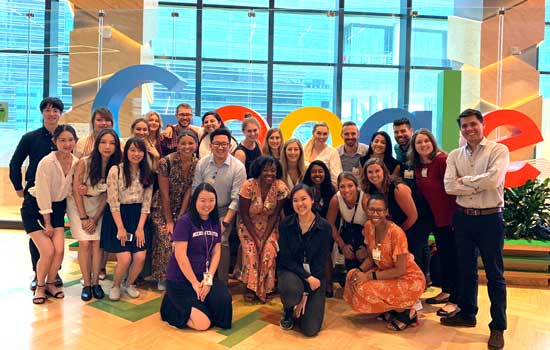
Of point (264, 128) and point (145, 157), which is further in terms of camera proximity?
point (264, 128)

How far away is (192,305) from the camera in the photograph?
2861 mm

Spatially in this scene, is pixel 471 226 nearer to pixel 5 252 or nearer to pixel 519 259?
pixel 519 259

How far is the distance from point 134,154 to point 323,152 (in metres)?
1.63

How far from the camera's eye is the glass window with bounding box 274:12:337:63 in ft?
19.3

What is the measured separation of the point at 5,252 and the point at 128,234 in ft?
8.17

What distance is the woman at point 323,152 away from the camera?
3.76 metres

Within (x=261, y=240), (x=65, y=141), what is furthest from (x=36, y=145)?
(x=261, y=240)

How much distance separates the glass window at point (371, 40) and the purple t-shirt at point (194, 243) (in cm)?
377

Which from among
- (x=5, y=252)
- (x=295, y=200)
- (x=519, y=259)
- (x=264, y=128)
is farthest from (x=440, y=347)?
(x=5, y=252)

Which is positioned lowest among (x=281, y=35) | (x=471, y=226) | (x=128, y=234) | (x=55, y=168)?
(x=128, y=234)

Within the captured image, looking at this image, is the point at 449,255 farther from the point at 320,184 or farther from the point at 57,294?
the point at 57,294

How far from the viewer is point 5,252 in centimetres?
487

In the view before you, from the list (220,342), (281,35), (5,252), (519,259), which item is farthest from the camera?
(281,35)

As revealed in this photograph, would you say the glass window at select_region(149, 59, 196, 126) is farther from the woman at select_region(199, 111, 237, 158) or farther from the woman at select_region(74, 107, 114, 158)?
the woman at select_region(74, 107, 114, 158)
